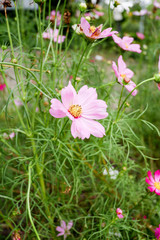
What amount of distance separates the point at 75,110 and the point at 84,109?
0.03 metres

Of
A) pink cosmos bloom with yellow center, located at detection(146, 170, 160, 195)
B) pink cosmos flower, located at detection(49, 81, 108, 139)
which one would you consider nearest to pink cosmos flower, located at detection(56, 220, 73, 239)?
pink cosmos bloom with yellow center, located at detection(146, 170, 160, 195)

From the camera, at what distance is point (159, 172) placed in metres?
0.77

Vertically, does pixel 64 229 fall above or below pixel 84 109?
below

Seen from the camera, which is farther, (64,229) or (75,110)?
(64,229)

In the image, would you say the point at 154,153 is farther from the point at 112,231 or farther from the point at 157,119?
the point at 112,231

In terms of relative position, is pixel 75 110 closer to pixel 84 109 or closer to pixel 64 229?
pixel 84 109

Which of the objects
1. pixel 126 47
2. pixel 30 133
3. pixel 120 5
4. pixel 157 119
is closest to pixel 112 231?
pixel 30 133

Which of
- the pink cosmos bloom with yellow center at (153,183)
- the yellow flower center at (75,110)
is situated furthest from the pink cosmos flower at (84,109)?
the pink cosmos bloom with yellow center at (153,183)

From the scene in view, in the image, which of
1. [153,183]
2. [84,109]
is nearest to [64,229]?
[153,183]

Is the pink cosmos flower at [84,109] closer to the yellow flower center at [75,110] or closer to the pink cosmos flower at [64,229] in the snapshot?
the yellow flower center at [75,110]

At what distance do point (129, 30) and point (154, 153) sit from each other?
9.75 ft

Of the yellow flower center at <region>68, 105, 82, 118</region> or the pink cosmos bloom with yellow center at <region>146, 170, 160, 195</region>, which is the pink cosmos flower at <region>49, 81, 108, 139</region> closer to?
the yellow flower center at <region>68, 105, 82, 118</region>

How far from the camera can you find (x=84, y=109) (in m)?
0.59

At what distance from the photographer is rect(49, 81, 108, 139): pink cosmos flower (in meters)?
0.53
